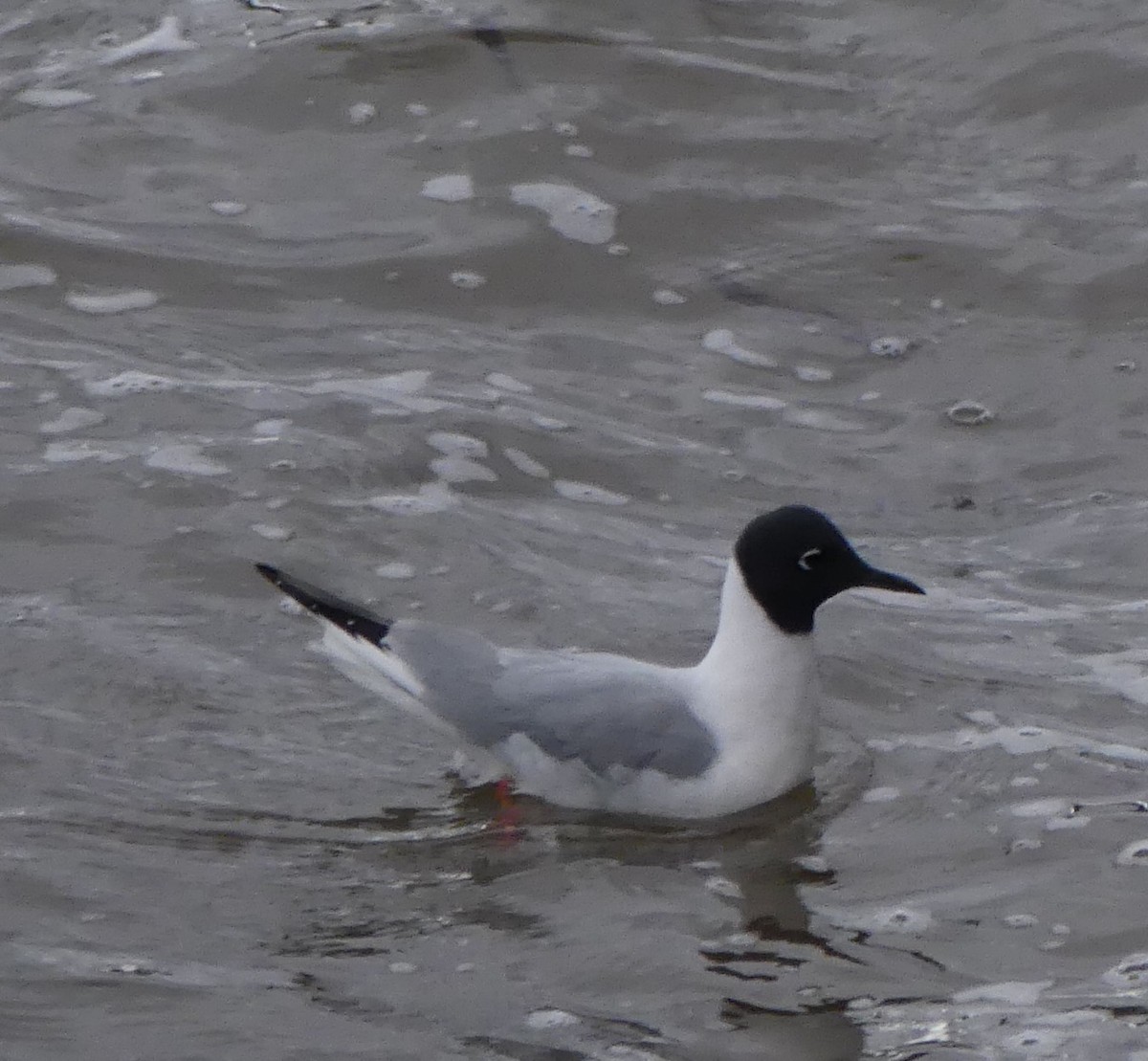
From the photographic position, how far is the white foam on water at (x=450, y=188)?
956 cm

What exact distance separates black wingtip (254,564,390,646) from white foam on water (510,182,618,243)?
3550mm

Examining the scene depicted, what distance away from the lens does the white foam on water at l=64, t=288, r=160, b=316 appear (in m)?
8.52

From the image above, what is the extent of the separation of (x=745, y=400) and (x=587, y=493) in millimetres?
992

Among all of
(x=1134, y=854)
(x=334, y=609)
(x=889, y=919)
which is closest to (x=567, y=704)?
(x=334, y=609)

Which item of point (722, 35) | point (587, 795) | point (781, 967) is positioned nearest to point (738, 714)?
point (587, 795)

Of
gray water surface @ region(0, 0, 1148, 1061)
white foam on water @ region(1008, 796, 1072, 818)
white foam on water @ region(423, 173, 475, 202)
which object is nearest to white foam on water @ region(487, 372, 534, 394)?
gray water surface @ region(0, 0, 1148, 1061)

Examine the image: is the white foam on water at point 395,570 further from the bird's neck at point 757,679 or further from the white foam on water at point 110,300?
the white foam on water at point 110,300

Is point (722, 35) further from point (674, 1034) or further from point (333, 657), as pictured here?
point (674, 1034)

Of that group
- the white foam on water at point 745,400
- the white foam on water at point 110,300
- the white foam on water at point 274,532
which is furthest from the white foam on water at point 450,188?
the white foam on water at point 274,532

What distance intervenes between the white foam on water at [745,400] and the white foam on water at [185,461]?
190 centimetres

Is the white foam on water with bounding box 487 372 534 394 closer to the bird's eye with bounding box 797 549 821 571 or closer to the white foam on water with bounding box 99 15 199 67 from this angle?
the bird's eye with bounding box 797 549 821 571

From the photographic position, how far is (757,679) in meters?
5.93

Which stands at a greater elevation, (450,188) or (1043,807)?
(450,188)

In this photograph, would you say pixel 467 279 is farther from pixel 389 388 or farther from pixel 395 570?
pixel 395 570
